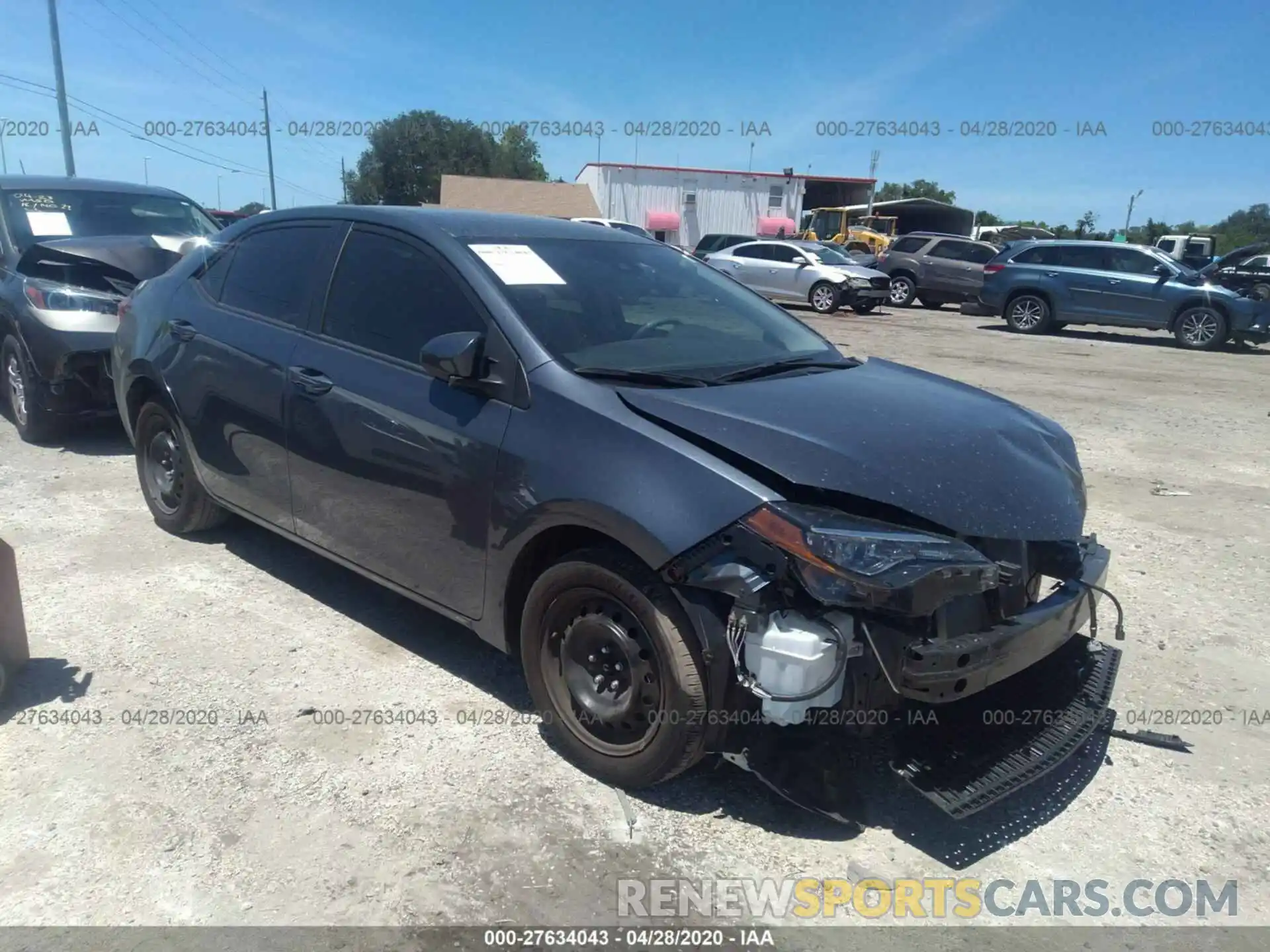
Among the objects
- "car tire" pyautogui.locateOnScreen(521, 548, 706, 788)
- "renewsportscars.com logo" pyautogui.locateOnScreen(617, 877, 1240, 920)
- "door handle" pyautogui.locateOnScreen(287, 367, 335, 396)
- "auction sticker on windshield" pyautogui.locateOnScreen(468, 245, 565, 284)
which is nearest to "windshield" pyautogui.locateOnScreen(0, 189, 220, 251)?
"door handle" pyautogui.locateOnScreen(287, 367, 335, 396)

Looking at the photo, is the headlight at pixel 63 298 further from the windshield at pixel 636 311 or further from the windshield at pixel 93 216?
the windshield at pixel 636 311

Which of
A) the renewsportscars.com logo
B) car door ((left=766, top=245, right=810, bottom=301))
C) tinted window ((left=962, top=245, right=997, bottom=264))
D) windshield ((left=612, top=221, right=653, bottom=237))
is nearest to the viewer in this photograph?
the renewsportscars.com logo

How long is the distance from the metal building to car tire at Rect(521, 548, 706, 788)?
1597 inches

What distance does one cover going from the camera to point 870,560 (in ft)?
7.73

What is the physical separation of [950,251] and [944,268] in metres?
0.59

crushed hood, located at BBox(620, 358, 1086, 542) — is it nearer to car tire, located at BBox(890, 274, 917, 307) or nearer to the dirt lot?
the dirt lot

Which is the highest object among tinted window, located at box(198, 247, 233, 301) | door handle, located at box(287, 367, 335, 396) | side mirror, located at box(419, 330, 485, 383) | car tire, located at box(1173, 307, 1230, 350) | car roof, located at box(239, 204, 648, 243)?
car roof, located at box(239, 204, 648, 243)

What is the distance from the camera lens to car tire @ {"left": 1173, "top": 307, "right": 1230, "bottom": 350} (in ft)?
51.5

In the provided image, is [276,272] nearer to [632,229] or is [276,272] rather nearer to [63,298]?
[63,298]

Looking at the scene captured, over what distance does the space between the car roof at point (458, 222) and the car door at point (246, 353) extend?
0.25ft

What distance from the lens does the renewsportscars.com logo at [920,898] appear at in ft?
7.98

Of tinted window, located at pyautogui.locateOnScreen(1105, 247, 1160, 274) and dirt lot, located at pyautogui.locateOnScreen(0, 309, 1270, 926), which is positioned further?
tinted window, located at pyautogui.locateOnScreen(1105, 247, 1160, 274)

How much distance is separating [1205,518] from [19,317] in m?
7.93

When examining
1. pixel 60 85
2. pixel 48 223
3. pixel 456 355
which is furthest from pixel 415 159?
pixel 456 355
